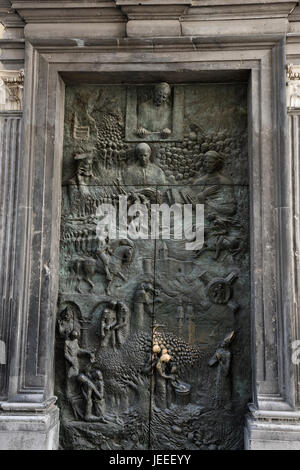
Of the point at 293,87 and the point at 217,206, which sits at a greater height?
the point at 293,87

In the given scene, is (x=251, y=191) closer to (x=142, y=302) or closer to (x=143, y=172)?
(x=143, y=172)

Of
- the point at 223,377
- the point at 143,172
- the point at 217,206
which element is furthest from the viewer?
the point at 143,172

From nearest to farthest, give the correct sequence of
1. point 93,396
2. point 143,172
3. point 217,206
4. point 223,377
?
point 223,377, point 93,396, point 217,206, point 143,172

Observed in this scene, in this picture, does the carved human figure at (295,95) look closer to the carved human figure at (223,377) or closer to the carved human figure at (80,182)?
the carved human figure at (80,182)

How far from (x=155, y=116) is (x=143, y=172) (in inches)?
32.2

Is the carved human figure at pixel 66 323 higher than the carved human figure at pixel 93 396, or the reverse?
the carved human figure at pixel 66 323

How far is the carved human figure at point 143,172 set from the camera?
6758 millimetres

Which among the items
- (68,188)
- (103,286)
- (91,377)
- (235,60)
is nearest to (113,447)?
(91,377)

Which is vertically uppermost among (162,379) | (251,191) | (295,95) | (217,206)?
(295,95)

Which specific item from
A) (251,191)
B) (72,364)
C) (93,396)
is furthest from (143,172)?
(93,396)

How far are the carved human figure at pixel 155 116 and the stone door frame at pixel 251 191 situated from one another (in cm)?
32

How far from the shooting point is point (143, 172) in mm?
6805

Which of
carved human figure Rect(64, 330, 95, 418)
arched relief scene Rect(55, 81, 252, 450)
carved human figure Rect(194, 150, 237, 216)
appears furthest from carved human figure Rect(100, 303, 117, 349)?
carved human figure Rect(194, 150, 237, 216)

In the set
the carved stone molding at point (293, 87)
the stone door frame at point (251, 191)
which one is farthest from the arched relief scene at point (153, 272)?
the carved stone molding at point (293, 87)
